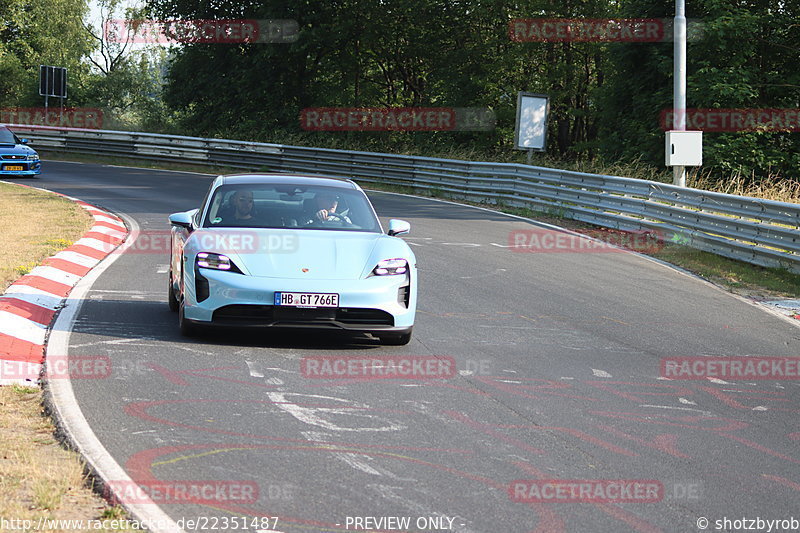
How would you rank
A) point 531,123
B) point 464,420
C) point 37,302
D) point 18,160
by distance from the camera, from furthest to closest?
point 18,160
point 531,123
point 37,302
point 464,420

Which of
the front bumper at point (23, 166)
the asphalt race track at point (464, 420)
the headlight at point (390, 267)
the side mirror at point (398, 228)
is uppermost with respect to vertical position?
the front bumper at point (23, 166)

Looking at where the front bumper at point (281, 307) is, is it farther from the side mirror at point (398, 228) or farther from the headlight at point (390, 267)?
the side mirror at point (398, 228)

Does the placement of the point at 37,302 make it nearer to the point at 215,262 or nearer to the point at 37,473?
the point at 215,262

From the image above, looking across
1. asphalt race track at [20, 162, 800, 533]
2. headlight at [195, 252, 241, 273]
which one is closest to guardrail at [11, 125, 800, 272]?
asphalt race track at [20, 162, 800, 533]

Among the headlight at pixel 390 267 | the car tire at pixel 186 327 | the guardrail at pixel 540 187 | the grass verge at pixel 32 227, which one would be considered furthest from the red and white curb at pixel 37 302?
the guardrail at pixel 540 187

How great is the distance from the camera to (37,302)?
10.1 m

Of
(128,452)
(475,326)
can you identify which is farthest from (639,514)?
(475,326)

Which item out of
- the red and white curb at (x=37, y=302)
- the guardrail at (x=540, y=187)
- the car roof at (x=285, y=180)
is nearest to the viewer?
the red and white curb at (x=37, y=302)

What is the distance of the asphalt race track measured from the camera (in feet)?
16.5

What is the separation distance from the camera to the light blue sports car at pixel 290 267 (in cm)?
844

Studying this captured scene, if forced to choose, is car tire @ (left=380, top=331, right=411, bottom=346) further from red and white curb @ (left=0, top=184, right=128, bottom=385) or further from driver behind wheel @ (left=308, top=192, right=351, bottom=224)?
red and white curb @ (left=0, top=184, right=128, bottom=385)

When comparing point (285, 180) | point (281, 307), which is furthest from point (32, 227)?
point (281, 307)

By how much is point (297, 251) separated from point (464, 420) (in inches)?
110

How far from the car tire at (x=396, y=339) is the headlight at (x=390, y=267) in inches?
20.8
